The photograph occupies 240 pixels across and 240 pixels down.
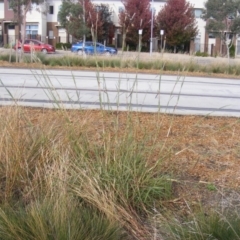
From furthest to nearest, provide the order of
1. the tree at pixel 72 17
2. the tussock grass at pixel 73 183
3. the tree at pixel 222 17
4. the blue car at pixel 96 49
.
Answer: the tree at pixel 222 17, the tree at pixel 72 17, the blue car at pixel 96 49, the tussock grass at pixel 73 183

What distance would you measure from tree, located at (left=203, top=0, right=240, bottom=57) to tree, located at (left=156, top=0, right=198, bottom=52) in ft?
7.63

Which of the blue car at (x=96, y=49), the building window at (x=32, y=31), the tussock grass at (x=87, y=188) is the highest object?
the building window at (x=32, y=31)

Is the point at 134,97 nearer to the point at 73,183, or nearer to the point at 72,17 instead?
the point at 73,183

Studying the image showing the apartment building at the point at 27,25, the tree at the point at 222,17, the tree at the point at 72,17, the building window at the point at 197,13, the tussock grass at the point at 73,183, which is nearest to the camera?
the tussock grass at the point at 73,183

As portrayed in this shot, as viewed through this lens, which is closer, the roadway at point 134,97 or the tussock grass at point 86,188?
the tussock grass at point 86,188

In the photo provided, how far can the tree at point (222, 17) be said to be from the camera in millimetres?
45875

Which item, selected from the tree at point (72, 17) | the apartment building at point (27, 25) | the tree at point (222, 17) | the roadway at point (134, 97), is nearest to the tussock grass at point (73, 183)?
the roadway at point (134, 97)

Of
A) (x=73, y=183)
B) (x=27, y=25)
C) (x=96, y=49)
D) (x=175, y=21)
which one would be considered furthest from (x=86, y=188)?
(x=27, y=25)

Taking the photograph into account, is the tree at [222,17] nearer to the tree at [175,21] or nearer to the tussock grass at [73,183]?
the tree at [175,21]

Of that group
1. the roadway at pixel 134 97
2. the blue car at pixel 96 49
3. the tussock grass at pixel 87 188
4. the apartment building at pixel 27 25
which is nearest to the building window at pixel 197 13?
the apartment building at pixel 27 25

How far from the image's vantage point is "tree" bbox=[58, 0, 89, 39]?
44781mm

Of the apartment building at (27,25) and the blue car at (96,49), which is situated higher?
the apartment building at (27,25)

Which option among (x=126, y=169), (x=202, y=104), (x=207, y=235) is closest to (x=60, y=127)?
(x=126, y=169)

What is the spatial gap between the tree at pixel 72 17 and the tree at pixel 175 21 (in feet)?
26.5
